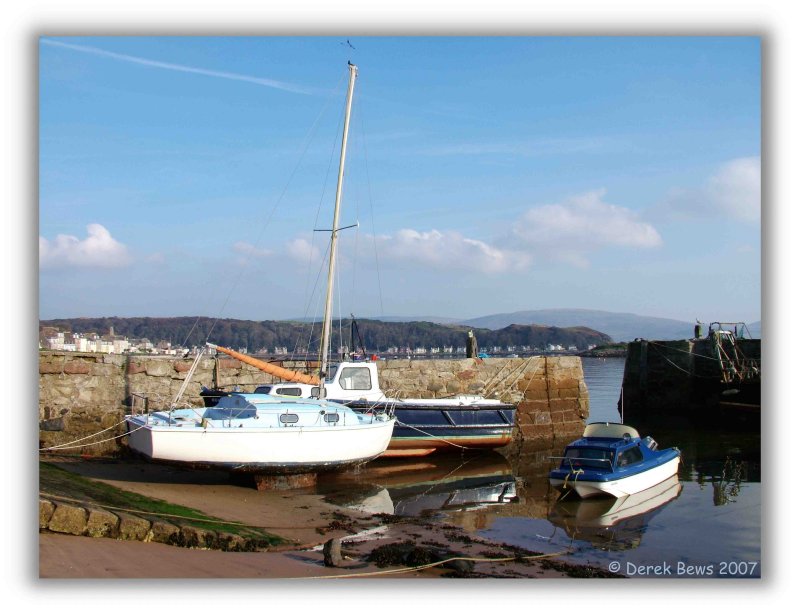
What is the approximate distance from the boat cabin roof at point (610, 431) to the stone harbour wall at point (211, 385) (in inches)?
236

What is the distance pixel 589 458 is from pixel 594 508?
1071mm

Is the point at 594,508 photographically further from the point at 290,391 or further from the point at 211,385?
the point at 211,385

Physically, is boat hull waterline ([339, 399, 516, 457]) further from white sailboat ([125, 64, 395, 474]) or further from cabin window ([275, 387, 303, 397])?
white sailboat ([125, 64, 395, 474])

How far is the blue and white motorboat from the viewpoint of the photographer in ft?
45.5

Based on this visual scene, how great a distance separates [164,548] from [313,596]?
2.27 meters

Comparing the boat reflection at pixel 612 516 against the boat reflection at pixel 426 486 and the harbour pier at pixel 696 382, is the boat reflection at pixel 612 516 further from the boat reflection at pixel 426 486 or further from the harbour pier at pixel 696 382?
the harbour pier at pixel 696 382

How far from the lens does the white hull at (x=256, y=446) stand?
502 inches

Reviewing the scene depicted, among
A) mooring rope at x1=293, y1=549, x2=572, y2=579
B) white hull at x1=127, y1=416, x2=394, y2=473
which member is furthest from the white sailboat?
mooring rope at x1=293, y1=549, x2=572, y2=579

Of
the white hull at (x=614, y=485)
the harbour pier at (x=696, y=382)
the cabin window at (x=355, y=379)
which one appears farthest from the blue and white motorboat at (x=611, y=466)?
the harbour pier at (x=696, y=382)

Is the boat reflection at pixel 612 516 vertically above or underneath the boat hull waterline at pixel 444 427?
underneath

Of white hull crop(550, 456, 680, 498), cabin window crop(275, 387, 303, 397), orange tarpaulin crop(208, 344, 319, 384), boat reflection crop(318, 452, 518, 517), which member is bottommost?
boat reflection crop(318, 452, 518, 517)

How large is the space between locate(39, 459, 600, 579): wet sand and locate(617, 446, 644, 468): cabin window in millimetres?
4021

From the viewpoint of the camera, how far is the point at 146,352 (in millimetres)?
18656

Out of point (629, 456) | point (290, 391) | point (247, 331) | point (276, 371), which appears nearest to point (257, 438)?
point (290, 391)
